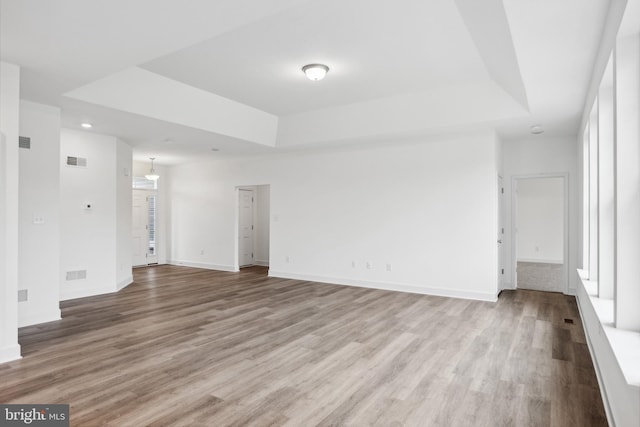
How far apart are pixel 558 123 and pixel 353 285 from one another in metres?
4.37

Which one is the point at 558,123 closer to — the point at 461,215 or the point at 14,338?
the point at 461,215

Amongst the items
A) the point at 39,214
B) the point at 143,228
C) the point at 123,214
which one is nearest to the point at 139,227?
the point at 143,228

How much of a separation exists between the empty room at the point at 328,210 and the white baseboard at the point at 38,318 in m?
0.03

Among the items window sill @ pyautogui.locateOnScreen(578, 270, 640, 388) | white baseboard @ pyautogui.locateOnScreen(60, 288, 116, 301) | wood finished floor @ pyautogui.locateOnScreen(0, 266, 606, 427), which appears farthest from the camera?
white baseboard @ pyautogui.locateOnScreen(60, 288, 116, 301)

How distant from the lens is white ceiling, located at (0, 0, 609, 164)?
2.72 meters

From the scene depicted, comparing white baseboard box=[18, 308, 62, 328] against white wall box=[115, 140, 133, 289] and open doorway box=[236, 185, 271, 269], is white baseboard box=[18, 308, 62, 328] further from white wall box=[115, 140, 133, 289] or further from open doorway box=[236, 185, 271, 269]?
open doorway box=[236, 185, 271, 269]

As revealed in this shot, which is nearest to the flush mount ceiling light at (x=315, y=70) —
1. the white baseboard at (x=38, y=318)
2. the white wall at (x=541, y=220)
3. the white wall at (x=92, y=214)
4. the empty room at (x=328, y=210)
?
the empty room at (x=328, y=210)

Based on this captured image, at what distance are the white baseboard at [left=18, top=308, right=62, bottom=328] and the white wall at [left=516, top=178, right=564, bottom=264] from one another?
10190 mm

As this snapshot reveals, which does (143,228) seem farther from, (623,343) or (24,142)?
(623,343)

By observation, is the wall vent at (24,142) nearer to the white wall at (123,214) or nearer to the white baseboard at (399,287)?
the white wall at (123,214)

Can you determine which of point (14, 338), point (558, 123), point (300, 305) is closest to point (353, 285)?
point (300, 305)

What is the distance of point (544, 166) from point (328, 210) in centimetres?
407

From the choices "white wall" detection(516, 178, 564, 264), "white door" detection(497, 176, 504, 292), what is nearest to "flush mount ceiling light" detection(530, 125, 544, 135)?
"white door" detection(497, 176, 504, 292)

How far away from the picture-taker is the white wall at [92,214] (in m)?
6.08
